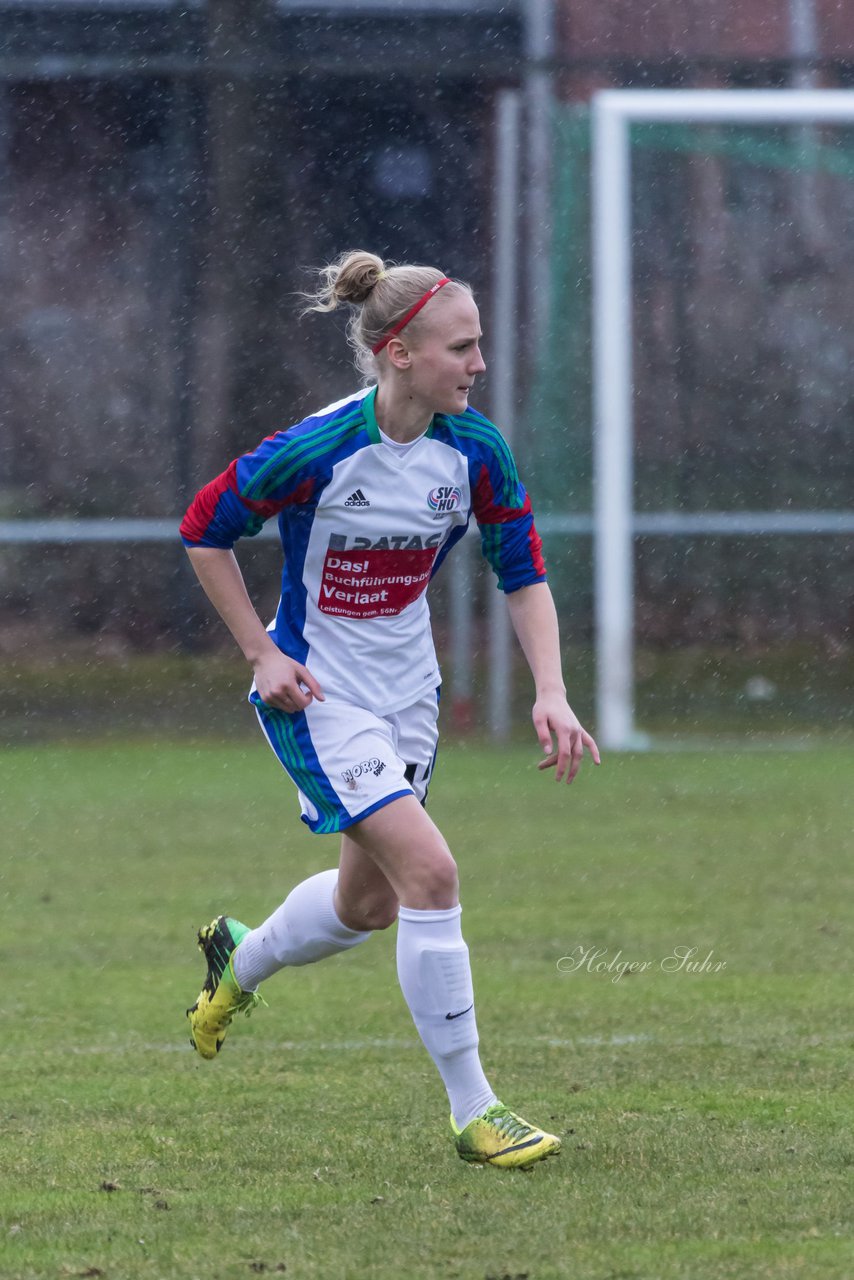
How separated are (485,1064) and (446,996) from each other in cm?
97

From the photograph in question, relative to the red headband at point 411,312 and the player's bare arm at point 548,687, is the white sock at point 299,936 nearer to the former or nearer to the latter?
the player's bare arm at point 548,687

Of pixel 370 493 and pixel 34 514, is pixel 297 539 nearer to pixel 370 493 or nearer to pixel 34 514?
pixel 370 493

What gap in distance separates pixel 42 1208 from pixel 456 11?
15244 millimetres

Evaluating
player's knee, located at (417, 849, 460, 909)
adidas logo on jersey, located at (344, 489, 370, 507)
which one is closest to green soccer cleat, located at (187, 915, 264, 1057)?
player's knee, located at (417, 849, 460, 909)

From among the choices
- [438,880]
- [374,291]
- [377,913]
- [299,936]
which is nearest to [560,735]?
[438,880]

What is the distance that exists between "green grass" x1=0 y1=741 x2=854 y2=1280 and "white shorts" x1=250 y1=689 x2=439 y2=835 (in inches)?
26.2

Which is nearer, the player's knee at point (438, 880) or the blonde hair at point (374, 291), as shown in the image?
the player's knee at point (438, 880)

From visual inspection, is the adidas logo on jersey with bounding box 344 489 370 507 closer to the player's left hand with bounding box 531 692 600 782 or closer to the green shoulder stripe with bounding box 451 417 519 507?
the green shoulder stripe with bounding box 451 417 519 507

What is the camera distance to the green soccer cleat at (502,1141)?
368cm

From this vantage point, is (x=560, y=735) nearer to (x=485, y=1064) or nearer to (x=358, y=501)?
(x=358, y=501)

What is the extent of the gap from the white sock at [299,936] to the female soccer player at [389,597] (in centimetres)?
8

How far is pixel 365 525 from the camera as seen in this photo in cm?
404

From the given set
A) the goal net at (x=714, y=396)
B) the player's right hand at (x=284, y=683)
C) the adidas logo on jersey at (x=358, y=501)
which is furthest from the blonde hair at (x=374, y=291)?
the goal net at (x=714, y=396)

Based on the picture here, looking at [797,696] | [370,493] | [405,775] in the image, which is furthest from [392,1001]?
[797,696]
